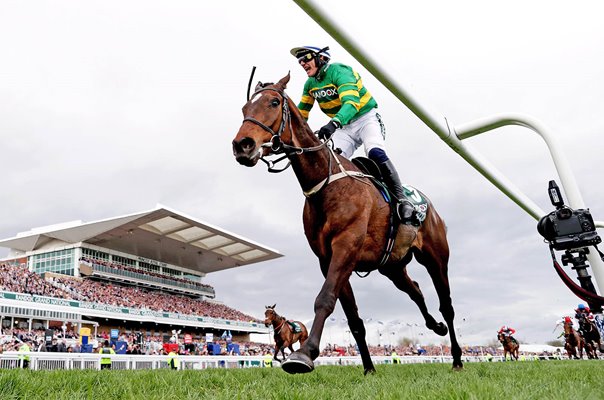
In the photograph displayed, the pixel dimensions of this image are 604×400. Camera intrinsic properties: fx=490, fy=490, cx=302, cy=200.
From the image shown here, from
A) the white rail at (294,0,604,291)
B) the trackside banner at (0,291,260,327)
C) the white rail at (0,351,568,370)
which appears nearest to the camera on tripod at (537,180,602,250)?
the white rail at (294,0,604,291)

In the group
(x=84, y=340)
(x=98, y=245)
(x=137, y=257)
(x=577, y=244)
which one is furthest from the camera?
(x=137, y=257)

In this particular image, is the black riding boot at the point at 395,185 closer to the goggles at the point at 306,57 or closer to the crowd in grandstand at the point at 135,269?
the goggles at the point at 306,57

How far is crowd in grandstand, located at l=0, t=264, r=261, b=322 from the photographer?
36281 mm

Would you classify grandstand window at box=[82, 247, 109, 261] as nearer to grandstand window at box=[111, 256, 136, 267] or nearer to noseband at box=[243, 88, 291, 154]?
grandstand window at box=[111, 256, 136, 267]

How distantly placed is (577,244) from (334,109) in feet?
10.2

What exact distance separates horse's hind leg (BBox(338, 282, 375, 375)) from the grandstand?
1324 inches

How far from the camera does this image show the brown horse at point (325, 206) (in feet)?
12.0

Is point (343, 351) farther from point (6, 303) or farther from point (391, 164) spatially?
point (391, 164)

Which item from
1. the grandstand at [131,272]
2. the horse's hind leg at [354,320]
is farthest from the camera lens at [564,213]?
the grandstand at [131,272]

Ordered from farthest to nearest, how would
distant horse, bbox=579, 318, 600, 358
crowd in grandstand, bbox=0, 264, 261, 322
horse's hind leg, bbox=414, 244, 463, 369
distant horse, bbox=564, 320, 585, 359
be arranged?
crowd in grandstand, bbox=0, 264, 261, 322
distant horse, bbox=564, 320, 585, 359
distant horse, bbox=579, 318, 600, 358
horse's hind leg, bbox=414, 244, 463, 369

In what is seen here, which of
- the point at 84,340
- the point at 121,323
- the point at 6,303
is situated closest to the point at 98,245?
the point at 121,323

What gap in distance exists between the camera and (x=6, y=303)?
30.5 metres

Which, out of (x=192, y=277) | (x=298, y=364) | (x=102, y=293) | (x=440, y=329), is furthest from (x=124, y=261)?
(x=298, y=364)

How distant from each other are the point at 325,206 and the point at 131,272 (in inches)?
2295
